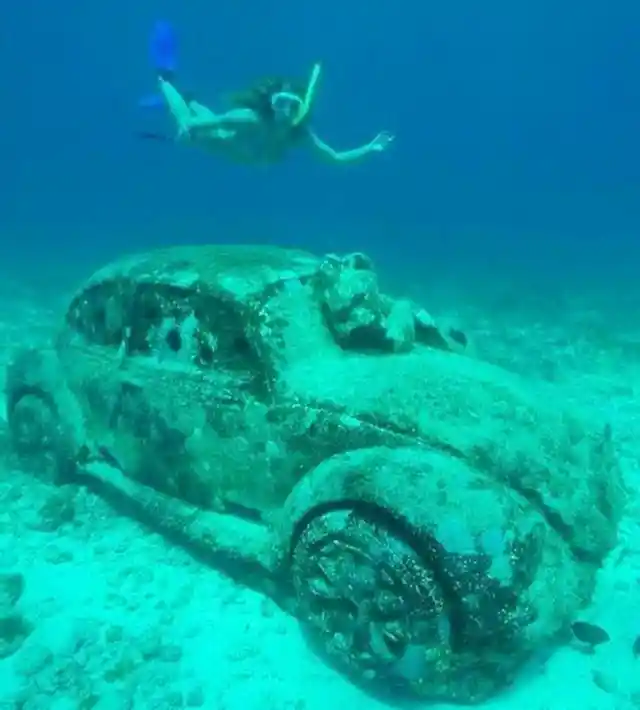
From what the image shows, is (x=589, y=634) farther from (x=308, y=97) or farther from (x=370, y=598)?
(x=308, y=97)

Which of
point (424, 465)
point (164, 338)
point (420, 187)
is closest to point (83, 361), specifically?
point (164, 338)

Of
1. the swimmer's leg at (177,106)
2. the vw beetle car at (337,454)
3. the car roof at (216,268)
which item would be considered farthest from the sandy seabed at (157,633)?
the swimmer's leg at (177,106)

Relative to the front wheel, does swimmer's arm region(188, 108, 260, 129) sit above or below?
above

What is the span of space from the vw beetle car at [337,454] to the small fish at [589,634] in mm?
298

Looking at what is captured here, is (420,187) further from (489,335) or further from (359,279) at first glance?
(359,279)

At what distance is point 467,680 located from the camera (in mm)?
4500

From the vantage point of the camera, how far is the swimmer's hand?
8.29 m

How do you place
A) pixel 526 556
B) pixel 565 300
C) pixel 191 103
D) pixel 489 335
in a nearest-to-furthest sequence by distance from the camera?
pixel 526 556, pixel 191 103, pixel 489 335, pixel 565 300

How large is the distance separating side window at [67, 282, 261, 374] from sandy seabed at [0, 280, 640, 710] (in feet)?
5.18

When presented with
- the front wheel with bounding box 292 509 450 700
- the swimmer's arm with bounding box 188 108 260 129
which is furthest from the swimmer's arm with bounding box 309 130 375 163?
the front wheel with bounding box 292 509 450 700

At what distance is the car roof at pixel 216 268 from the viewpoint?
578 cm

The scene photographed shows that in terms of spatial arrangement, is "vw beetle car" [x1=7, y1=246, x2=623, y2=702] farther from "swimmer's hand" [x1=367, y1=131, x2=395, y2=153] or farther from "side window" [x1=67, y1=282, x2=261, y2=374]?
"swimmer's hand" [x1=367, y1=131, x2=395, y2=153]

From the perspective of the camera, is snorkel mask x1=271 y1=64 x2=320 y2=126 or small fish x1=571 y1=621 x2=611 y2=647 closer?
small fish x1=571 y1=621 x2=611 y2=647

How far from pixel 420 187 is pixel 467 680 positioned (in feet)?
234
